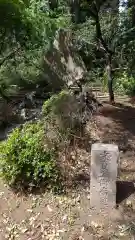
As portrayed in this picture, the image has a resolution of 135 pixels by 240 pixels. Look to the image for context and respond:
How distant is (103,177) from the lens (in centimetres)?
438

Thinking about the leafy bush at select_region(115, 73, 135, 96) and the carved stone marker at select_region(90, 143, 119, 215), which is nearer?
the carved stone marker at select_region(90, 143, 119, 215)

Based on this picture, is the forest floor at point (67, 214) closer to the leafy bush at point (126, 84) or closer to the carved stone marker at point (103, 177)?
the carved stone marker at point (103, 177)

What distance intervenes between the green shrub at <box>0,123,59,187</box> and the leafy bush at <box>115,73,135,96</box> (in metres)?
5.55

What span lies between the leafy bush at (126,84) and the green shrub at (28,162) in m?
5.55

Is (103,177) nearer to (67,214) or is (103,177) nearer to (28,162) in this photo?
(67,214)

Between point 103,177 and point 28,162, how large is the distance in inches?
38.2

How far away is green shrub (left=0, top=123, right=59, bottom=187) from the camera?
15.4 feet

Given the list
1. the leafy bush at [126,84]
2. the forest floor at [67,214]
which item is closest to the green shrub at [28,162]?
the forest floor at [67,214]

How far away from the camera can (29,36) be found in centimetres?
977

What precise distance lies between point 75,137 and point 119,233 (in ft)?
6.46

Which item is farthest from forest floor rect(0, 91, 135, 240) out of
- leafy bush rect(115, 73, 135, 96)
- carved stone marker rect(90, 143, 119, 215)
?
leafy bush rect(115, 73, 135, 96)

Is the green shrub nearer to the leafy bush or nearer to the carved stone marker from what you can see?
the carved stone marker

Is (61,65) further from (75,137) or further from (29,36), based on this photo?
(75,137)

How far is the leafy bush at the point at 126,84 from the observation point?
10.0 meters
